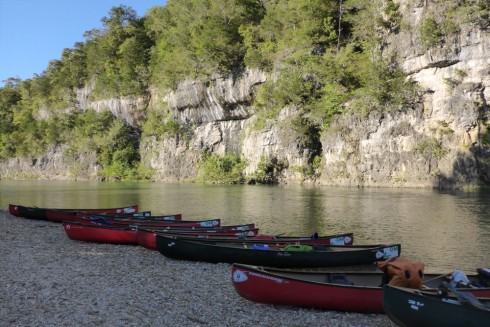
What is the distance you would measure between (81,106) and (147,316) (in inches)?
3897

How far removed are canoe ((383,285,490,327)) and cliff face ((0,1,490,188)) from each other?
39.5m

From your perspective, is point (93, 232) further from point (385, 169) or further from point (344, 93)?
point (344, 93)

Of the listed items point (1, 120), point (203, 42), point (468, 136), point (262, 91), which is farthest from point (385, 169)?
point (1, 120)

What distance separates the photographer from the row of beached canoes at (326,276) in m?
7.32

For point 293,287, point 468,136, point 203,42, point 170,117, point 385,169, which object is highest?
point 203,42

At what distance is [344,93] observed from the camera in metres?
54.0

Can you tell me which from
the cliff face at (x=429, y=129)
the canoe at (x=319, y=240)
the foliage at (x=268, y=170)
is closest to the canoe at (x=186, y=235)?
the canoe at (x=319, y=240)

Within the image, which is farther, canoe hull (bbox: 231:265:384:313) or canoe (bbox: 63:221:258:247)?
canoe (bbox: 63:221:258:247)

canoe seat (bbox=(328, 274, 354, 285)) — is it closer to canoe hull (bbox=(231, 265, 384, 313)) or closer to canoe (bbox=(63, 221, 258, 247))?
canoe hull (bbox=(231, 265, 384, 313))

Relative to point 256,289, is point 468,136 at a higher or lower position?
higher

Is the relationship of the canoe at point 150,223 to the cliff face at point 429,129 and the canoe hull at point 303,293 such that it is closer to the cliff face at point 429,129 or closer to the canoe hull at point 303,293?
the canoe hull at point 303,293

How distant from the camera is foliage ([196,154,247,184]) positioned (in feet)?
211

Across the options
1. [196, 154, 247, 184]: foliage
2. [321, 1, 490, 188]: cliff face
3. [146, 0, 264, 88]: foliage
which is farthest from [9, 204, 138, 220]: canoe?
[146, 0, 264, 88]: foliage

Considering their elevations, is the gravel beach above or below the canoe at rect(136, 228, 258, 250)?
below
